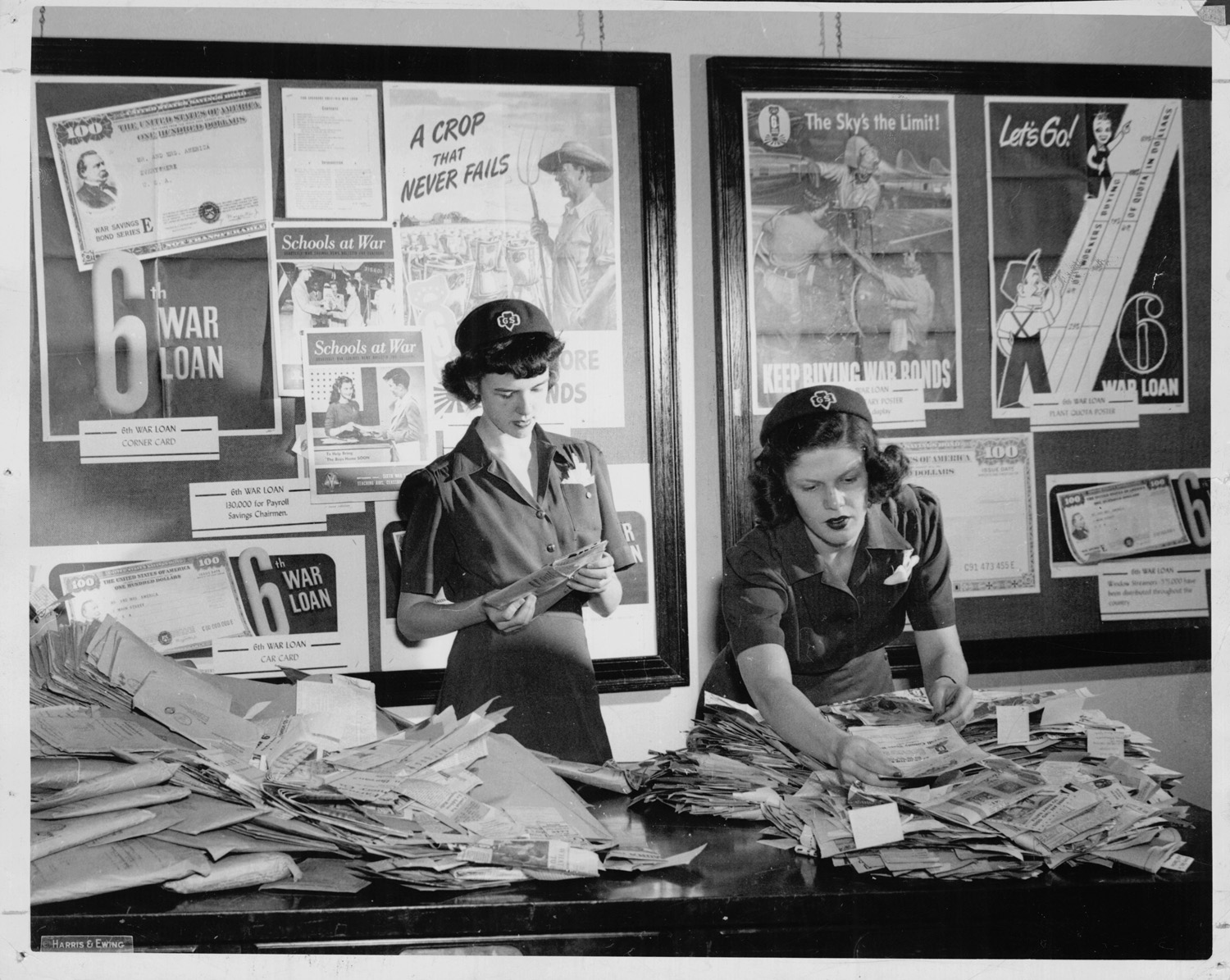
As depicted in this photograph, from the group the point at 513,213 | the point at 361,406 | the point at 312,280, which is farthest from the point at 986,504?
the point at 312,280

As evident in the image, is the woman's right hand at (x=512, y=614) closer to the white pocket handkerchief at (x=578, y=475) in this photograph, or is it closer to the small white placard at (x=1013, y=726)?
the white pocket handkerchief at (x=578, y=475)

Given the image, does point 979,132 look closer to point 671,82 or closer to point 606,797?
point 671,82

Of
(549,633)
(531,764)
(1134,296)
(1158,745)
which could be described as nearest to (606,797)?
(531,764)

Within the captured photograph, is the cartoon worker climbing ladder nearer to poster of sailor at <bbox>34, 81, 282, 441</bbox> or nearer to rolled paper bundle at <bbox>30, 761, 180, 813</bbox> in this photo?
poster of sailor at <bbox>34, 81, 282, 441</bbox>

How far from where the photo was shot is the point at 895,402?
184 centimetres

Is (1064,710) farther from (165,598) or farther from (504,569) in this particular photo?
(165,598)

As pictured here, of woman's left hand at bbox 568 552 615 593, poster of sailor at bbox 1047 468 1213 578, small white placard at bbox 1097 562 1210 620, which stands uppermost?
poster of sailor at bbox 1047 468 1213 578

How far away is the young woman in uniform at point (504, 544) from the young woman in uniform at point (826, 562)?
275 millimetres

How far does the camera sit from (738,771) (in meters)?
1.71

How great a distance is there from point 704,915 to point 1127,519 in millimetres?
1060

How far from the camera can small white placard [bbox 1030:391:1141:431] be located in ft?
6.06

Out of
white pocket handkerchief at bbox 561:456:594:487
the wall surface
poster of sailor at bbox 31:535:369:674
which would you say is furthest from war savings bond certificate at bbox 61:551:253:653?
white pocket handkerchief at bbox 561:456:594:487

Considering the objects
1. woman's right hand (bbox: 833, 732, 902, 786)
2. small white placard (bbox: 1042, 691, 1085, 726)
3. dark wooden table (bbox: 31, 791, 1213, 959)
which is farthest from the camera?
small white placard (bbox: 1042, 691, 1085, 726)

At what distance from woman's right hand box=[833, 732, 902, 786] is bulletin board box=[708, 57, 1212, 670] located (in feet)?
0.83
